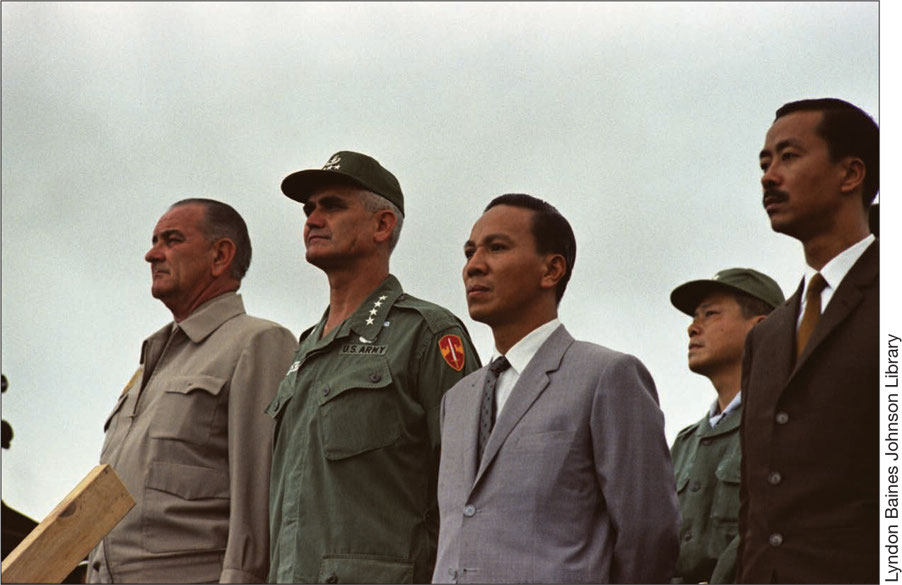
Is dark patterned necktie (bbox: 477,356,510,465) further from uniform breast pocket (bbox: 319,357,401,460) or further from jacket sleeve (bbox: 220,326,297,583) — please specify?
jacket sleeve (bbox: 220,326,297,583)

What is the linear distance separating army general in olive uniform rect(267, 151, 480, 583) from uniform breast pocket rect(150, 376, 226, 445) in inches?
14.7

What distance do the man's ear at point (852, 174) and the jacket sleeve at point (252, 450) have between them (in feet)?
9.57

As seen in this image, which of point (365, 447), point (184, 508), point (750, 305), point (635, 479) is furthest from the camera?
point (750, 305)

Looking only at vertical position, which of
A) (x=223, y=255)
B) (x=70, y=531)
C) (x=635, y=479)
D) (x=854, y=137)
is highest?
(x=223, y=255)

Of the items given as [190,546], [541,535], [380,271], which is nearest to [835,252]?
[541,535]

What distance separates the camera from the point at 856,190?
4.62 metres

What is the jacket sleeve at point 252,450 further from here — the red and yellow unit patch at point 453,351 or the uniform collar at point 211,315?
the red and yellow unit patch at point 453,351

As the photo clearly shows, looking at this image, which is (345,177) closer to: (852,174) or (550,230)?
(550,230)

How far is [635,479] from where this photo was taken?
16.4 feet

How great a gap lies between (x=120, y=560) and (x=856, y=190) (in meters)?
3.54

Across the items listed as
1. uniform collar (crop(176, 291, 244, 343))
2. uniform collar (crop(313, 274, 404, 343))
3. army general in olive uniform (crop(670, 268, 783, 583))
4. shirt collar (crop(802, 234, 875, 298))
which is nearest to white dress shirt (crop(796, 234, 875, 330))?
shirt collar (crop(802, 234, 875, 298))

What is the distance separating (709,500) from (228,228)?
2.71 meters

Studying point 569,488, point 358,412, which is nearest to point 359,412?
point 358,412
